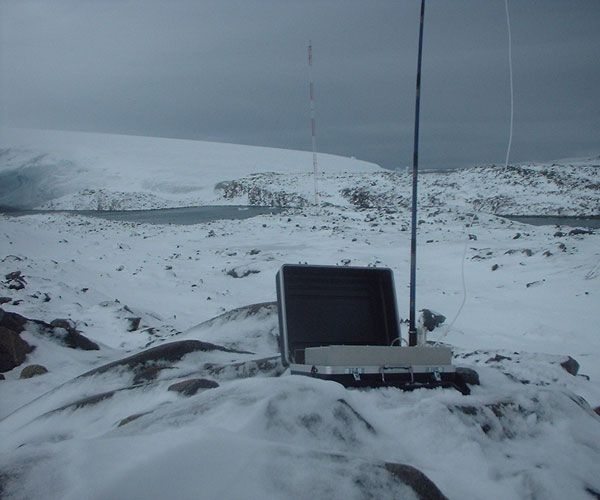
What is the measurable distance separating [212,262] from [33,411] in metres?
10.7

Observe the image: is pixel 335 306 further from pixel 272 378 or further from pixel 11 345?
pixel 11 345

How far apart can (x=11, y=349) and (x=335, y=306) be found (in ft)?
12.3

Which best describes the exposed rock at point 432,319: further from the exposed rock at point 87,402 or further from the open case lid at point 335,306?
the exposed rock at point 87,402

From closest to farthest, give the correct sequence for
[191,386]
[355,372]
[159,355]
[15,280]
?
1. [355,372]
2. [191,386]
3. [159,355]
4. [15,280]

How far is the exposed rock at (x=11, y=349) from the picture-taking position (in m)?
5.70

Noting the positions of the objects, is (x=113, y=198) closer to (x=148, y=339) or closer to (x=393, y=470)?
(x=148, y=339)

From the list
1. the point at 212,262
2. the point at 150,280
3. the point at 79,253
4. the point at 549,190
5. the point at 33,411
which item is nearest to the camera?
the point at 33,411

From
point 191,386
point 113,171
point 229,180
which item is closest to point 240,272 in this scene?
point 191,386

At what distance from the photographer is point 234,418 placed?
2.37 m

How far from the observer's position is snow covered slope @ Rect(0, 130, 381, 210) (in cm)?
4284

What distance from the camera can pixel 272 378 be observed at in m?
2.73

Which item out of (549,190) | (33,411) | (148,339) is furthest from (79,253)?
(549,190)

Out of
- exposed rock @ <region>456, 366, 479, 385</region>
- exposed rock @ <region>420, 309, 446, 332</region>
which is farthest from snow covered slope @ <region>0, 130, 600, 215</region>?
exposed rock @ <region>456, 366, 479, 385</region>

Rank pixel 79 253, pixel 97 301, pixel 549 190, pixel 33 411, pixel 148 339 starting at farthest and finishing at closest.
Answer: pixel 549 190 → pixel 79 253 → pixel 97 301 → pixel 148 339 → pixel 33 411
